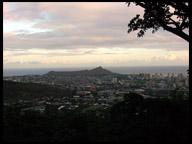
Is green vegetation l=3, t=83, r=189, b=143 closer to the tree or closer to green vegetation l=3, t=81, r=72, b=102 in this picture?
the tree

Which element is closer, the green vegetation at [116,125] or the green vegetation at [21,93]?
the green vegetation at [116,125]

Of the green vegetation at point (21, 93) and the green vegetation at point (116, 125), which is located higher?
the green vegetation at point (116, 125)

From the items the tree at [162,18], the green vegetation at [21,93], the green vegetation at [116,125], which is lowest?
the green vegetation at [21,93]

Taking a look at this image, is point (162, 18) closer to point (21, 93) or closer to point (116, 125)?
Result: point (116, 125)

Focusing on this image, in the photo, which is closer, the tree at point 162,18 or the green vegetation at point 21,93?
the tree at point 162,18

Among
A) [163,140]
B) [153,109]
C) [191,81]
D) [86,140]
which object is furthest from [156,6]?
[86,140]

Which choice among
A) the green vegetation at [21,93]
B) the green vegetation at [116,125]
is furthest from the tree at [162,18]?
the green vegetation at [21,93]

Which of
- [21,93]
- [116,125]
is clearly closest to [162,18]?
[116,125]

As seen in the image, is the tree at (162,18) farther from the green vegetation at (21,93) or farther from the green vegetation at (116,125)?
the green vegetation at (21,93)

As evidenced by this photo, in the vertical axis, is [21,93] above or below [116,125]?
below

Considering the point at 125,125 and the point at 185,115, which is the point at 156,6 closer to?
the point at 185,115

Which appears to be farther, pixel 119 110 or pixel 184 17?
pixel 184 17
